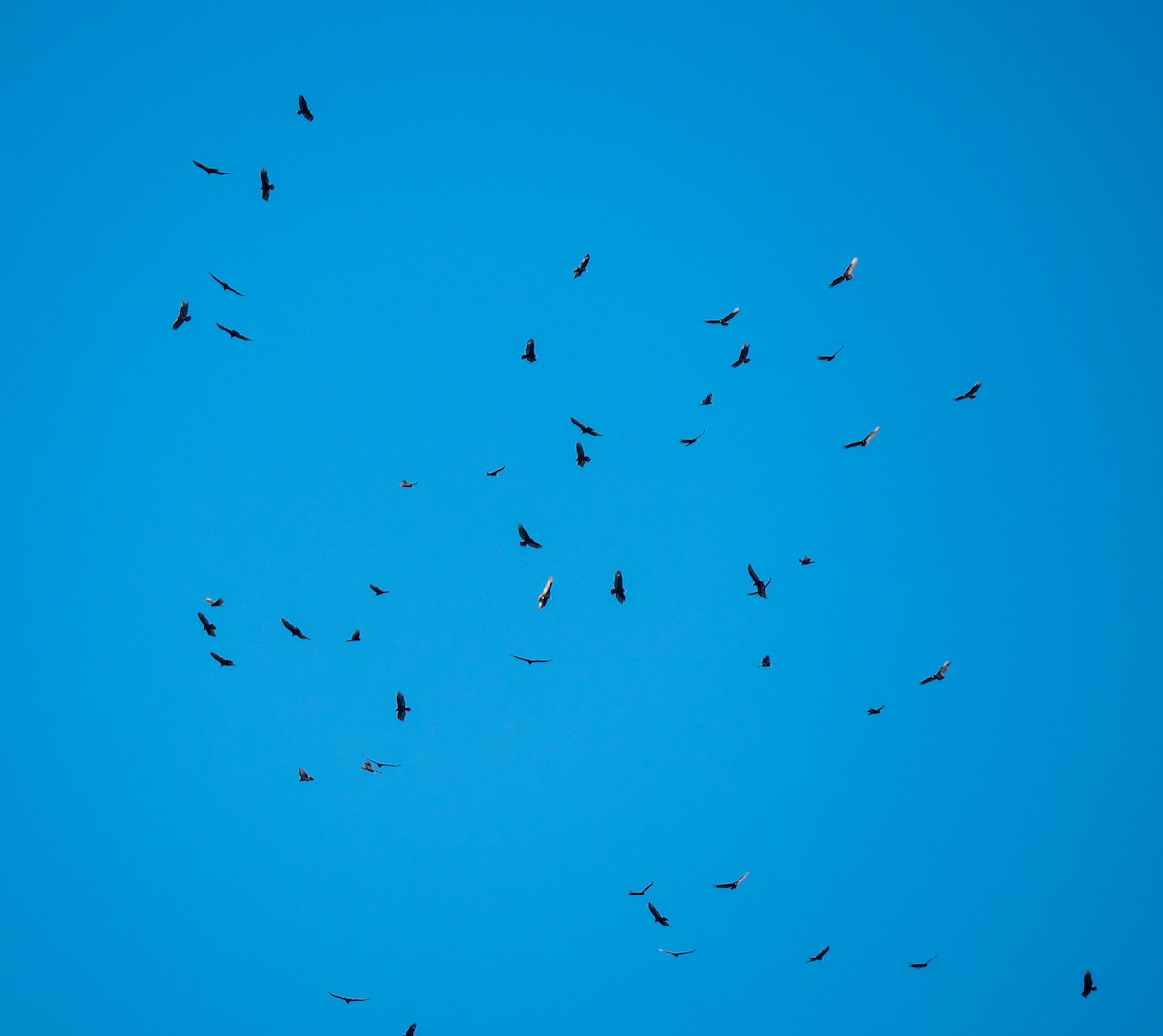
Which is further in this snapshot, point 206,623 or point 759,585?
point 206,623

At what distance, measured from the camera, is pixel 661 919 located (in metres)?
26.5

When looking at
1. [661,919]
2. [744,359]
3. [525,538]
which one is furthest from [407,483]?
[661,919]

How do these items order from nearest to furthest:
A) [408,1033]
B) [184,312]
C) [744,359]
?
[408,1033] < [184,312] < [744,359]

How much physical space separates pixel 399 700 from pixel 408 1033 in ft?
28.4

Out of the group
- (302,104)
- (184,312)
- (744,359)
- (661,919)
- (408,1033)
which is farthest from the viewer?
(744,359)

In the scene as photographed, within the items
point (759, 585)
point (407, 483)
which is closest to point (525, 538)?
point (407, 483)

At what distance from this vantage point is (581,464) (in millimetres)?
28797

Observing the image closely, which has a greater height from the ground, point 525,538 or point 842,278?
point 842,278

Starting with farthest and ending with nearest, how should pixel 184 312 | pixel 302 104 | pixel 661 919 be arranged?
pixel 184 312, pixel 302 104, pixel 661 919

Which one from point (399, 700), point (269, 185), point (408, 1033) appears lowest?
point (408, 1033)

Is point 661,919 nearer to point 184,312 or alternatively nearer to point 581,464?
point 581,464

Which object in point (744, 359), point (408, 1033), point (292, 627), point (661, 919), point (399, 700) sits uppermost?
point (744, 359)

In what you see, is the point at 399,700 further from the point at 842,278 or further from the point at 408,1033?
the point at 842,278

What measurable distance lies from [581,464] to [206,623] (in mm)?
13347
